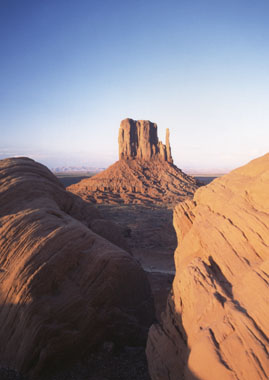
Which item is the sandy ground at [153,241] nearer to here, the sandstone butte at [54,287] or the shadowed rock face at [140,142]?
the sandstone butte at [54,287]

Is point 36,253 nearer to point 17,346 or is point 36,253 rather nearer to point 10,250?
point 10,250

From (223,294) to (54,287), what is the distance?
4915 mm

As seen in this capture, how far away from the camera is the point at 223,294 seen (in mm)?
5762

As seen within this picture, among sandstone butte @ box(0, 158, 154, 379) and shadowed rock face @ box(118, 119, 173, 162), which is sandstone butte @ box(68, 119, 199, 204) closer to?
shadowed rock face @ box(118, 119, 173, 162)

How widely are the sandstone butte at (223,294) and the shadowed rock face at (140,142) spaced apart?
67.0 metres

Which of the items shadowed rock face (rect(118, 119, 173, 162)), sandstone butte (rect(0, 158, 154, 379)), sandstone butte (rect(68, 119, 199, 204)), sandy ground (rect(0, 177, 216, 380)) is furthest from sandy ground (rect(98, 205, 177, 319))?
shadowed rock face (rect(118, 119, 173, 162))

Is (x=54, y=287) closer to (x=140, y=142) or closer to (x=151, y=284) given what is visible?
(x=151, y=284)

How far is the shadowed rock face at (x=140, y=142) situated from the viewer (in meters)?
75.4

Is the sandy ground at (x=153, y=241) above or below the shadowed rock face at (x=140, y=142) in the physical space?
below

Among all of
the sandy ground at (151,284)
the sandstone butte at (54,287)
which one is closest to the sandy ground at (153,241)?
the sandy ground at (151,284)

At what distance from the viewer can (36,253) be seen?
8.04 m

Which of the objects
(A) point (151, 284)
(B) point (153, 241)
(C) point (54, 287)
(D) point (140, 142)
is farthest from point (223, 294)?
(D) point (140, 142)

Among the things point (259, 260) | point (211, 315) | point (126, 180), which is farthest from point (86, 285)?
point (126, 180)

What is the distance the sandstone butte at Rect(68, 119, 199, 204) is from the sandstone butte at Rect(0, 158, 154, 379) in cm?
4082
